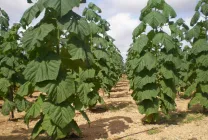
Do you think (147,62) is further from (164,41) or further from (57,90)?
(57,90)

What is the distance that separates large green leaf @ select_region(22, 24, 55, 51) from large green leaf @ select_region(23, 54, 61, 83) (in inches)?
14.1

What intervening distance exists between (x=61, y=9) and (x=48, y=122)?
2409 millimetres

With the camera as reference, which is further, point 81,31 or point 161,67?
point 161,67

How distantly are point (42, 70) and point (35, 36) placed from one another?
693 millimetres

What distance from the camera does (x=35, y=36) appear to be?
5.36 metres

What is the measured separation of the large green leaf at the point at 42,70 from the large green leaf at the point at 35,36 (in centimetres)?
36

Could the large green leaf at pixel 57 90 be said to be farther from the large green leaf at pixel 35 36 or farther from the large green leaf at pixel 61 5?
the large green leaf at pixel 61 5

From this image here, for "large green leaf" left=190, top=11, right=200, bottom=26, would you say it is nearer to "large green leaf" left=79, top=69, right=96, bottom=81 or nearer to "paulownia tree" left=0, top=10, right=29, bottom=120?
"large green leaf" left=79, top=69, right=96, bottom=81

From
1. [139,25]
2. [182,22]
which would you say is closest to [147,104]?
[139,25]

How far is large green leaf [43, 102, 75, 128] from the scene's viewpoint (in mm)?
5547

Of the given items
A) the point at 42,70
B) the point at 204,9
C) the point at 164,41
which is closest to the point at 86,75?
the point at 164,41

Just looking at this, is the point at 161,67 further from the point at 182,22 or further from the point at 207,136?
the point at 182,22

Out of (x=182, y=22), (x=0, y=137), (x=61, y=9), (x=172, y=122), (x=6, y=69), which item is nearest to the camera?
(x=61, y=9)

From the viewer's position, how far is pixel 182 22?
56.1 feet
